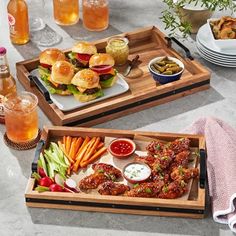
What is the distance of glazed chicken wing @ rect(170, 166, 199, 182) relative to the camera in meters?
1.92

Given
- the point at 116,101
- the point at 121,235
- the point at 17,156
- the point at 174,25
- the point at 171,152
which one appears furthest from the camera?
the point at 174,25

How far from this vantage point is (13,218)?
1891 mm

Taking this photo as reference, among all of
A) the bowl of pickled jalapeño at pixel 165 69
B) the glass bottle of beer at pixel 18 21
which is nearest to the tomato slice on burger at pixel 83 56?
the bowl of pickled jalapeño at pixel 165 69

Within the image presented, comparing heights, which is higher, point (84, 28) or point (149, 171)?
point (149, 171)

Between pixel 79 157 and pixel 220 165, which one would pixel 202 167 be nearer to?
pixel 220 165

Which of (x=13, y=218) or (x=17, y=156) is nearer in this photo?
(x=13, y=218)

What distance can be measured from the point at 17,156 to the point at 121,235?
1.55 ft

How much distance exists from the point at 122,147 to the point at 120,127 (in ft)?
0.69

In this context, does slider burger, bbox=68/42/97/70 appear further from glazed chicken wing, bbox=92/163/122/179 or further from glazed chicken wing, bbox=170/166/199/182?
glazed chicken wing, bbox=170/166/199/182

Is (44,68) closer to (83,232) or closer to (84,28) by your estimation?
(84,28)

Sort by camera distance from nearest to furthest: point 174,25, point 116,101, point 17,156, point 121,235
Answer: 1. point 121,235
2. point 17,156
3. point 116,101
4. point 174,25

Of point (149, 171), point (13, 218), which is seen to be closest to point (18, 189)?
point (13, 218)

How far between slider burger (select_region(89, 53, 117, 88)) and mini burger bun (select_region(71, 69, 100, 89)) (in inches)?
2.3

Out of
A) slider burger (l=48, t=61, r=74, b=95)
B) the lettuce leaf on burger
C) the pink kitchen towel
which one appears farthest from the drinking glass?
the pink kitchen towel
